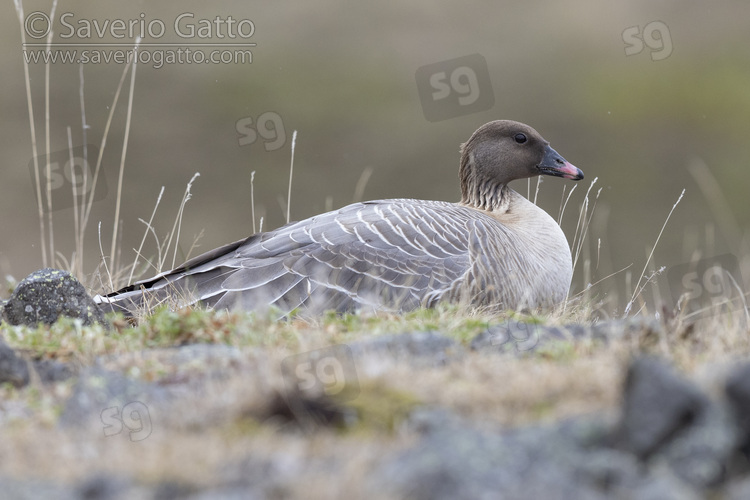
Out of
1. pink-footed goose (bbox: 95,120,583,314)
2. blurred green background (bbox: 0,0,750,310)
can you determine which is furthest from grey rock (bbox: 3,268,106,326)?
blurred green background (bbox: 0,0,750,310)

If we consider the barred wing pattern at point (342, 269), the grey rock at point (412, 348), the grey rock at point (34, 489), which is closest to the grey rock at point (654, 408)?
the grey rock at point (412, 348)

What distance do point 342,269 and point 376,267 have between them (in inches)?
10.0

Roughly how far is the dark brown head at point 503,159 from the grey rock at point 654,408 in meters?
5.30

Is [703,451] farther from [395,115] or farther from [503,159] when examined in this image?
[395,115]

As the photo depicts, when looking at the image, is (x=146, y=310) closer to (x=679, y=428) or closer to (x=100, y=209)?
(x=679, y=428)

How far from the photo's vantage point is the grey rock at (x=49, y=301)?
5891mm

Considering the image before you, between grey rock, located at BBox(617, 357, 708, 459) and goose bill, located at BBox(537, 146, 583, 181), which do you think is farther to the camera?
goose bill, located at BBox(537, 146, 583, 181)

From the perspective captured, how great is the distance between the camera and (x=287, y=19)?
23.6m

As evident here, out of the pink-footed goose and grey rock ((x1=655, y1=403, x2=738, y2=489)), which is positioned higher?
the pink-footed goose

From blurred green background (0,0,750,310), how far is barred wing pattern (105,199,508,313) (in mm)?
9396

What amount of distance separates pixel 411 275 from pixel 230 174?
43.5ft

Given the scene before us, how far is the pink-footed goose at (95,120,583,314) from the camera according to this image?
6625 millimetres

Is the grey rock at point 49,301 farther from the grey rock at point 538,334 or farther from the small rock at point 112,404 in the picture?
the grey rock at point 538,334

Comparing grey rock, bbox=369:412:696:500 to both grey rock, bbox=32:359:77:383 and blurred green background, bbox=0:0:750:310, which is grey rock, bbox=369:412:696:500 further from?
blurred green background, bbox=0:0:750:310
